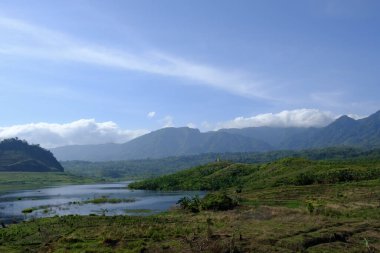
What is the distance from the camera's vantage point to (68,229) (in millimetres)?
70812

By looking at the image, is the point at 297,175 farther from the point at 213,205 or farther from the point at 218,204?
the point at 213,205

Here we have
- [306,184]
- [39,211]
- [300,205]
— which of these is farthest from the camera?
[306,184]

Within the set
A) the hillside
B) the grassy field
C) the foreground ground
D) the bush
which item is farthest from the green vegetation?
the hillside

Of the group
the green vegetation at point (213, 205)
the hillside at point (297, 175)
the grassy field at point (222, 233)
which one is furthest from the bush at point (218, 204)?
the hillside at point (297, 175)

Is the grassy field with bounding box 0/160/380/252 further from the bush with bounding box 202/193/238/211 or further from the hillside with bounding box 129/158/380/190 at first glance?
the hillside with bounding box 129/158/380/190

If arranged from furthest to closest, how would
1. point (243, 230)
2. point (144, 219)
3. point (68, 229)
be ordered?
1. point (144, 219)
2. point (68, 229)
3. point (243, 230)

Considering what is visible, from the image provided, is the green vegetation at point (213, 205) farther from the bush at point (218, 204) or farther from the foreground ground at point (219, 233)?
the foreground ground at point (219, 233)

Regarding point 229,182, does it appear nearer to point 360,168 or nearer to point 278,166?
point 278,166

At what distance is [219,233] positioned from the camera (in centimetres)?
5750

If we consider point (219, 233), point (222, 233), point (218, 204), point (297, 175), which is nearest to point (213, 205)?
point (218, 204)

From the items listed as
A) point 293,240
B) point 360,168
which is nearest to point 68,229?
point 293,240

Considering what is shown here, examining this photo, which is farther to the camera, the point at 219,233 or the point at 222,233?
the point at 219,233

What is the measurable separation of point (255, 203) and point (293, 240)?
54.2m

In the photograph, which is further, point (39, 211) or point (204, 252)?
point (39, 211)
